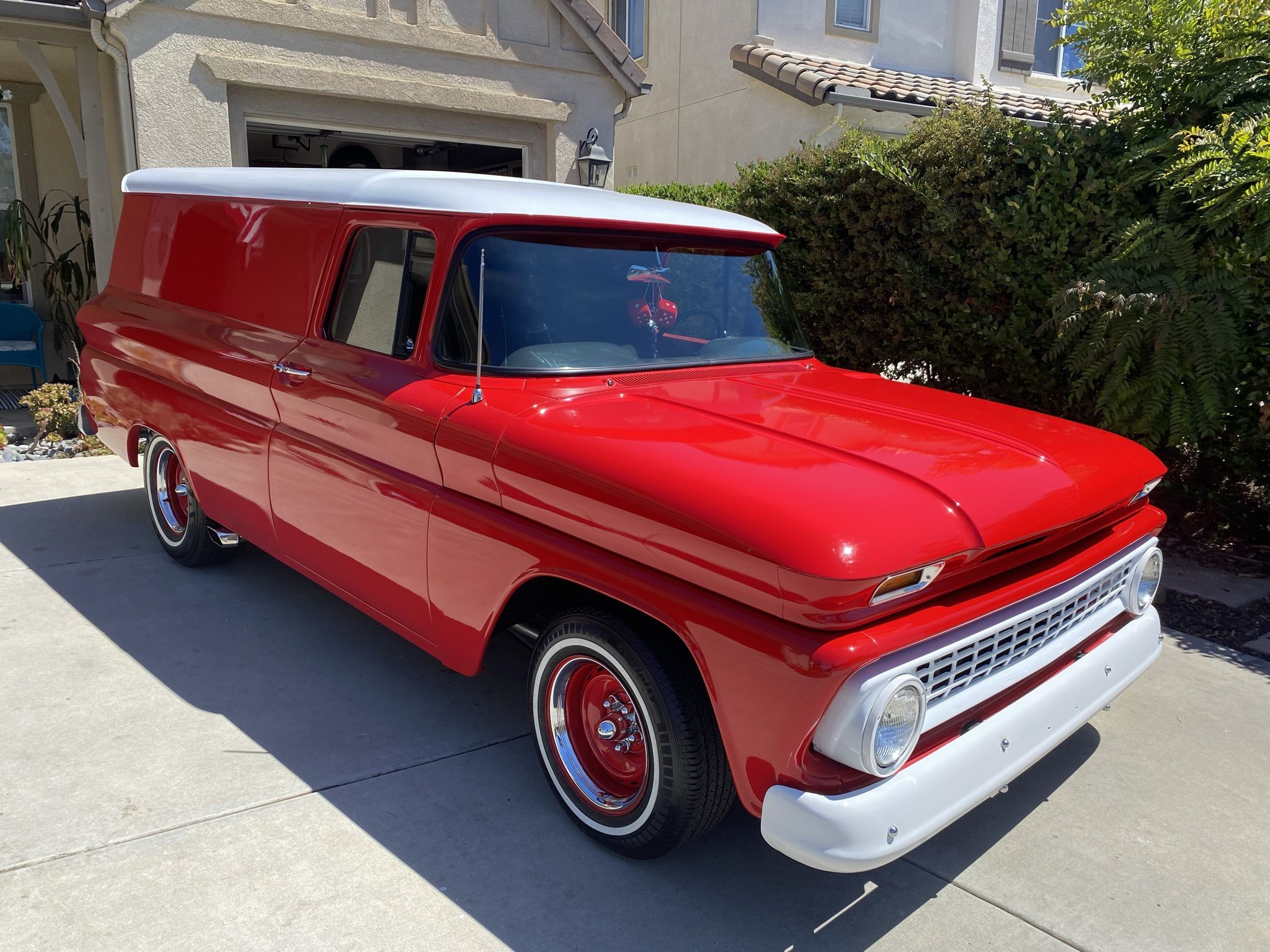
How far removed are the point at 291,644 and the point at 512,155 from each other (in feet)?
31.6

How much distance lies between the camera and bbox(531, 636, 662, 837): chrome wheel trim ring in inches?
104

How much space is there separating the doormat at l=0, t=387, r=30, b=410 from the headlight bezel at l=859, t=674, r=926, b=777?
9.18m

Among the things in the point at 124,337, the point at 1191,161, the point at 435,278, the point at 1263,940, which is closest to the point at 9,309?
the point at 124,337

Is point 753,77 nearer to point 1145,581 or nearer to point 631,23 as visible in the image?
point 631,23

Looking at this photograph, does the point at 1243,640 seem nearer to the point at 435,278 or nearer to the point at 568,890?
the point at 568,890

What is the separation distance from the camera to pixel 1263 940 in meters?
2.58

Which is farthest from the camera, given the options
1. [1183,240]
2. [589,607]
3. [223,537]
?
[1183,240]

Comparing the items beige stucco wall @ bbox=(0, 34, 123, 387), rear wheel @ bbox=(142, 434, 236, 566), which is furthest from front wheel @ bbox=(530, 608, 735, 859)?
beige stucco wall @ bbox=(0, 34, 123, 387)

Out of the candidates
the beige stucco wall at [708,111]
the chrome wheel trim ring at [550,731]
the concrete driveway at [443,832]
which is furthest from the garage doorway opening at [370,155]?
the chrome wheel trim ring at [550,731]

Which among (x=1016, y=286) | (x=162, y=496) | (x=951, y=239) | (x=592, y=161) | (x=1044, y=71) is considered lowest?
(x=162, y=496)

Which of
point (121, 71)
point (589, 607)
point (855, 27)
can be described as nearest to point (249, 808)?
point (589, 607)

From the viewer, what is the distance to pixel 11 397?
9406 millimetres

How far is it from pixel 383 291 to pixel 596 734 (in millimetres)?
1729

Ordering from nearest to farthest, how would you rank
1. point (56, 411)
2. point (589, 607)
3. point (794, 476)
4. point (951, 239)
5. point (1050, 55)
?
point (794, 476) < point (589, 607) < point (951, 239) < point (56, 411) < point (1050, 55)
